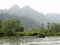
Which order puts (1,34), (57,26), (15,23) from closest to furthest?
(1,34) → (15,23) → (57,26)

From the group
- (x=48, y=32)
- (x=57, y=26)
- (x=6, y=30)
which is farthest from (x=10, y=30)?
(x=57, y=26)

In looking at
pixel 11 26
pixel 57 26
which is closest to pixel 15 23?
pixel 11 26

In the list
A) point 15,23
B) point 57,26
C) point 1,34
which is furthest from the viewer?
point 57,26

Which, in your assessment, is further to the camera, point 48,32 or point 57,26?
point 57,26

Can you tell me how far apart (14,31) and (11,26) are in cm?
283

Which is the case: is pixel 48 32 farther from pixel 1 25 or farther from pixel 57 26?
pixel 1 25

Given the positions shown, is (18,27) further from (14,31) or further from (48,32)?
(48,32)

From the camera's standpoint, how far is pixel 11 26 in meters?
83.2

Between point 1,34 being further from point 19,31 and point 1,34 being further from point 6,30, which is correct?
point 19,31

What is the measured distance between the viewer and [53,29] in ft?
289

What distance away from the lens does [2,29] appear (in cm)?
8106

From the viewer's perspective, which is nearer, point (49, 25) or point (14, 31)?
point (14, 31)

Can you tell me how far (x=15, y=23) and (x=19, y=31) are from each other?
16.2 ft

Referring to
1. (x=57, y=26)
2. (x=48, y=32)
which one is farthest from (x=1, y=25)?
(x=57, y=26)
